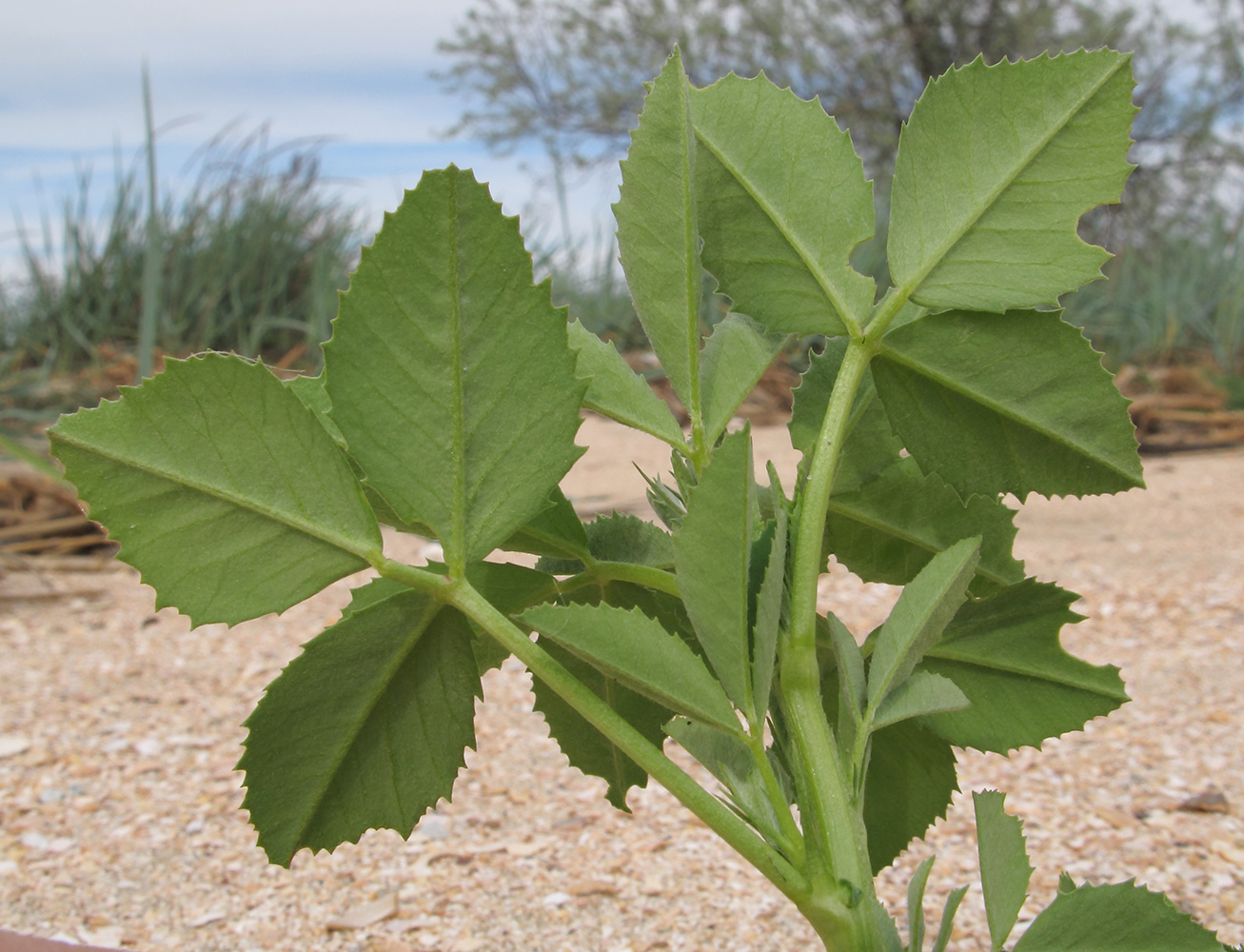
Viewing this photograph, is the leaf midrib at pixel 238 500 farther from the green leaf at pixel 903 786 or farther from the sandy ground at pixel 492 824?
the sandy ground at pixel 492 824

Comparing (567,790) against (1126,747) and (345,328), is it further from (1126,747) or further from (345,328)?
(345,328)

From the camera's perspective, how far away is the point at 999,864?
37 centimetres

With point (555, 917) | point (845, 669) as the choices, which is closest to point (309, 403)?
point (845, 669)

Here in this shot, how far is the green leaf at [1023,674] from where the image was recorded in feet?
1.38

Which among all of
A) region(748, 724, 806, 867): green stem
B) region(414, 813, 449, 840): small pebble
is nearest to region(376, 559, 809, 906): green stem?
region(748, 724, 806, 867): green stem

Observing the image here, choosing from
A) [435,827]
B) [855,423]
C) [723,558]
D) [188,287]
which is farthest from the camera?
[188,287]

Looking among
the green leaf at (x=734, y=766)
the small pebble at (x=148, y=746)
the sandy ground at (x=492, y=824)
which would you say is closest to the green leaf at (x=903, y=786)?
the green leaf at (x=734, y=766)

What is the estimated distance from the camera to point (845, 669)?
35cm

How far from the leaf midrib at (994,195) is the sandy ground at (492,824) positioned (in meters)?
0.43

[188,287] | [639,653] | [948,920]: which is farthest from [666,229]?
[188,287]

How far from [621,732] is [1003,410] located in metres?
0.17

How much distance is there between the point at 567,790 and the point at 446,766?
550mm

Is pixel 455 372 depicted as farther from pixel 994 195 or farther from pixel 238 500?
pixel 994 195

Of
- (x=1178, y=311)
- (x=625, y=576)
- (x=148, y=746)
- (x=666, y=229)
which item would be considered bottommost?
(x=148, y=746)
